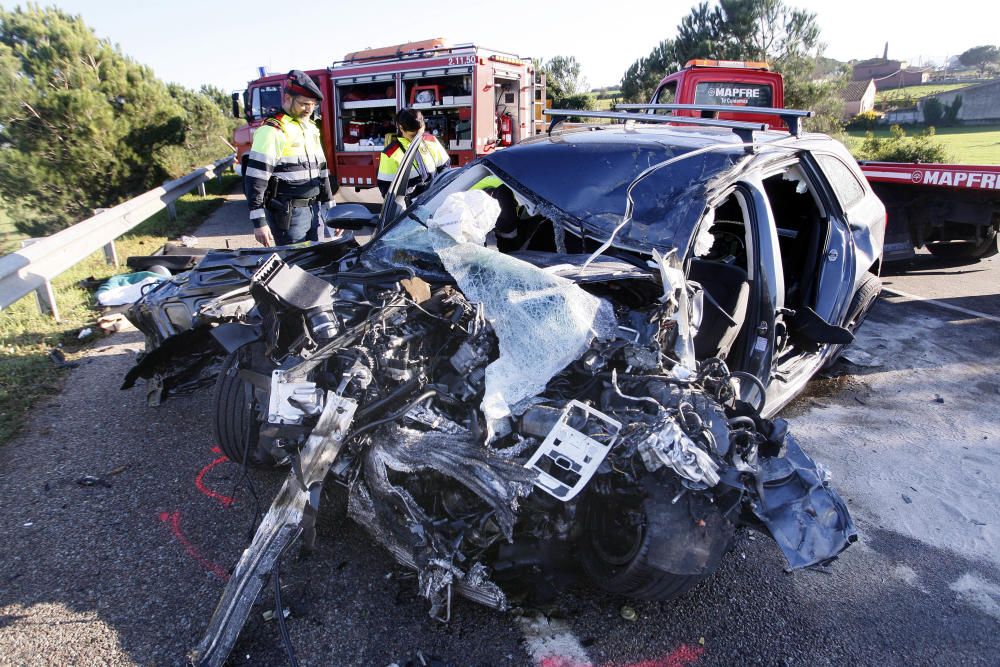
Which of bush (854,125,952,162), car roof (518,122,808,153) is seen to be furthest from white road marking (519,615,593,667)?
bush (854,125,952,162)

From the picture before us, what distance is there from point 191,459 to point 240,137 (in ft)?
32.4

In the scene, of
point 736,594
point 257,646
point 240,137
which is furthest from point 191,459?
point 240,137

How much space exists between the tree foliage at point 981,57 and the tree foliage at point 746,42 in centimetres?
5934

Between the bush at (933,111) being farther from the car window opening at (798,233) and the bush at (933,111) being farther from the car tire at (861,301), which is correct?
the car window opening at (798,233)

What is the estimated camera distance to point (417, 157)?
18.4ft

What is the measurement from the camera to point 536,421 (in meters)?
2.16

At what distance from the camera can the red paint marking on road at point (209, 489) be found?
3.01 metres

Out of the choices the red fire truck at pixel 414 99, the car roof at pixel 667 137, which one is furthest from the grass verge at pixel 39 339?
the red fire truck at pixel 414 99

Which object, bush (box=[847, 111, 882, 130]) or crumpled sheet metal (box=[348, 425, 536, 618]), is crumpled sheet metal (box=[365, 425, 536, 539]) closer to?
crumpled sheet metal (box=[348, 425, 536, 618])

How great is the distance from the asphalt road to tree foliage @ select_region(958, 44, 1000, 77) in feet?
297

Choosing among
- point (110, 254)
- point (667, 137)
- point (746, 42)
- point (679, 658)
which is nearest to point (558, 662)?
point (679, 658)

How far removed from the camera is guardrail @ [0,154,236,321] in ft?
15.7

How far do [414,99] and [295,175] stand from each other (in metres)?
6.04

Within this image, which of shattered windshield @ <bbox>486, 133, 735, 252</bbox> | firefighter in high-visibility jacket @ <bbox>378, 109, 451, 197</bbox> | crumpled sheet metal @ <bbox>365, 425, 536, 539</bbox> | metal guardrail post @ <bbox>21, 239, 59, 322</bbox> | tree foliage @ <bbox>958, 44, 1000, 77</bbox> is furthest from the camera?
tree foliage @ <bbox>958, 44, 1000, 77</bbox>
